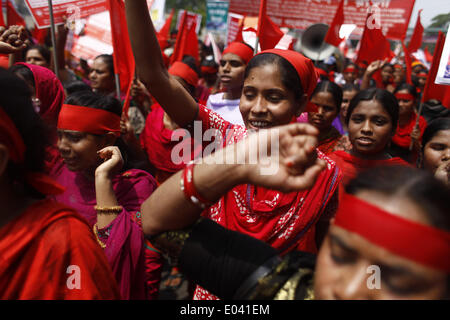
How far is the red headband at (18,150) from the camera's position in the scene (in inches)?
40.4

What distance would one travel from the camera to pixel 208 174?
3.40ft

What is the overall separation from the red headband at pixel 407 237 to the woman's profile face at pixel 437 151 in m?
2.07

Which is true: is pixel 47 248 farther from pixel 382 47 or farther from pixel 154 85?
pixel 382 47

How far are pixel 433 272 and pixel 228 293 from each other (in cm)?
59

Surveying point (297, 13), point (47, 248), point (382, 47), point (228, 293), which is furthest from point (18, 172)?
point (297, 13)

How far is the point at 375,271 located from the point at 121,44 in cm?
287

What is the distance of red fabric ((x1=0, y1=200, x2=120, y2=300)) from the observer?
→ 39.2 inches

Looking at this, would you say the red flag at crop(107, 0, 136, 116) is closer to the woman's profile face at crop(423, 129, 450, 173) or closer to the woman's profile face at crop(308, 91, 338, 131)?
the woman's profile face at crop(308, 91, 338, 131)

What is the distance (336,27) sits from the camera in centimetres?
520

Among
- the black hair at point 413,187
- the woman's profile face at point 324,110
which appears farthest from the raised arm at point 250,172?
the woman's profile face at point 324,110

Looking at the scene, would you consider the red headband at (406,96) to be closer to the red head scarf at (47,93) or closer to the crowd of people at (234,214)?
the crowd of people at (234,214)

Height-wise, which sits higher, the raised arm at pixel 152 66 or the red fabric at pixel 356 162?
the raised arm at pixel 152 66

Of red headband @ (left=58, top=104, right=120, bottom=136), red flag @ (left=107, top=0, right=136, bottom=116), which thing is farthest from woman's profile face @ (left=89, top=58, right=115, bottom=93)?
red headband @ (left=58, top=104, right=120, bottom=136)
